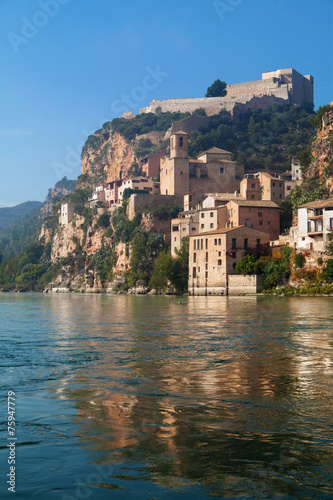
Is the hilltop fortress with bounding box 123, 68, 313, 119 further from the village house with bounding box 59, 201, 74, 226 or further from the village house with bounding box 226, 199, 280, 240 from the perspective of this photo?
the village house with bounding box 226, 199, 280, 240

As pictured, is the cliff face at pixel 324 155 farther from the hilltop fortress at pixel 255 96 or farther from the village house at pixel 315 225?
the hilltop fortress at pixel 255 96

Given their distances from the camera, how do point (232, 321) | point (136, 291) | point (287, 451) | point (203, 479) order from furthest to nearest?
point (136, 291)
point (232, 321)
point (287, 451)
point (203, 479)

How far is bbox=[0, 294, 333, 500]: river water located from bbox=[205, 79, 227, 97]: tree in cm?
11590

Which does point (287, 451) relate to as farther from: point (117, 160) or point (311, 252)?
point (117, 160)

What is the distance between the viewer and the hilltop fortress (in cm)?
12032

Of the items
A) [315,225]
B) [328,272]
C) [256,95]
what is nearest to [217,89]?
[256,95]

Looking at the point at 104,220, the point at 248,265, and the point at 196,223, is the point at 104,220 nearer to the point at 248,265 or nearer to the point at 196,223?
the point at 196,223

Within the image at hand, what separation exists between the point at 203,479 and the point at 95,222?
9712 cm

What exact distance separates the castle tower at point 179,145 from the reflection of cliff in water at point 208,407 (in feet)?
241

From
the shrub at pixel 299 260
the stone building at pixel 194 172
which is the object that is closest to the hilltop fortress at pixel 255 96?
the stone building at pixel 194 172

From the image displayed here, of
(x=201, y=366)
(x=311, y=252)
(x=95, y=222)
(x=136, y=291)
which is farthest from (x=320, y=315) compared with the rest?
(x=95, y=222)

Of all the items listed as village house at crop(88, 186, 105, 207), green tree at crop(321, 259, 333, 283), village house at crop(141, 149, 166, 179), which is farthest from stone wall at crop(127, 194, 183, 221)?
green tree at crop(321, 259, 333, 283)

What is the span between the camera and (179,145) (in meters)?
91.6

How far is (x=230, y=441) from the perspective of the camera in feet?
26.1
